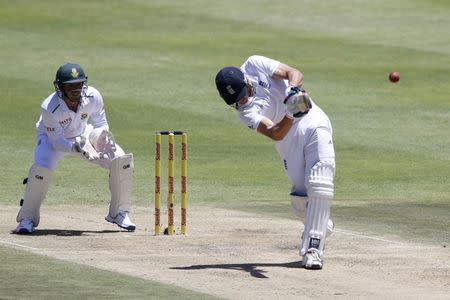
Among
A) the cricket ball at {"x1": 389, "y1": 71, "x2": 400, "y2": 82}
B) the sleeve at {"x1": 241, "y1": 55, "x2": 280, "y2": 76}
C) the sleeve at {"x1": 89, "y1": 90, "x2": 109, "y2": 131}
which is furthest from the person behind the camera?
the cricket ball at {"x1": 389, "y1": 71, "x2": 400, "y2": 82}

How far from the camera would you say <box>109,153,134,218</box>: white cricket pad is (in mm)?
13203

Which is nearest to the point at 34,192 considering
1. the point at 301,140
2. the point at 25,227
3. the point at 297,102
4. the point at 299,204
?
the point at 25,227

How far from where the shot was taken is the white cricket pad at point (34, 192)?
42.8 feet

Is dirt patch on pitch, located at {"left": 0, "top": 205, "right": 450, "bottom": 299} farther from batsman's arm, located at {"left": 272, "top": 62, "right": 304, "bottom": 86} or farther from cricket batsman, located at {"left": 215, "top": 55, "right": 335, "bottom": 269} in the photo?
batsman's arm, located at {"left": 272, "top": 62, "right": 304, "bottom": 86}

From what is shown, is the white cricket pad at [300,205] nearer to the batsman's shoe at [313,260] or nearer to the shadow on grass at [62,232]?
the batsman's shoe at [313,260]

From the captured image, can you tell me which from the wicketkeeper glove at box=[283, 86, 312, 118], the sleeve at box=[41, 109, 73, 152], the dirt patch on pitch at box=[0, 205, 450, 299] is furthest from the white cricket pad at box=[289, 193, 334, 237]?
the sleeve at box=[41, 109, 73, 152]

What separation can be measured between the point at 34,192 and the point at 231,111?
32.1ft

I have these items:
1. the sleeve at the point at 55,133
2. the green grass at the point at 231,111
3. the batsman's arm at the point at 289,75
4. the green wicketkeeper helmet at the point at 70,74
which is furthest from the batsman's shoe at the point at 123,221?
the batsman's arm at the point at 289,75

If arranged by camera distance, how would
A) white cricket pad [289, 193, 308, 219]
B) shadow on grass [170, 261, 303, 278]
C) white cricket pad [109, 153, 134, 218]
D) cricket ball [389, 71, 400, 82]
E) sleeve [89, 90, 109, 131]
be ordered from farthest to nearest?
cricket ball [389, 71, 400, 82] < sleeve [89, 90, 109, 131] < white cricket pad [109, 153, 134, 218] < white cricket pad [289, 193, 308, 219] < shadow on grass [170, 261, 303, 278]

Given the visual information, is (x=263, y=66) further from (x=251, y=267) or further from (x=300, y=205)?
(x=251, y=267)

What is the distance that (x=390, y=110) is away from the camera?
22844mm

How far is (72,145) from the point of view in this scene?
12953 mm

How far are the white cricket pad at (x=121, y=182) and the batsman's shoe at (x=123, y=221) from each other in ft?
0.10

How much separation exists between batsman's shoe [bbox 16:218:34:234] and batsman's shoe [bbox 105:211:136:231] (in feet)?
2.53
